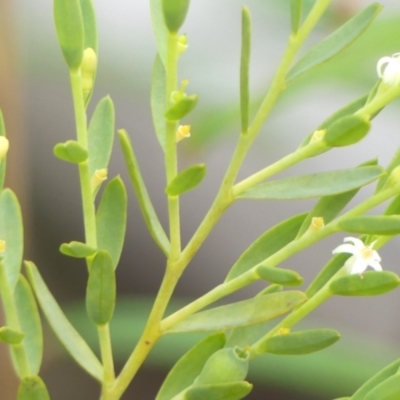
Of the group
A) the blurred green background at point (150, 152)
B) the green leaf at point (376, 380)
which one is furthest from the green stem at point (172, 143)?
the blurred green background at point (150, 152)

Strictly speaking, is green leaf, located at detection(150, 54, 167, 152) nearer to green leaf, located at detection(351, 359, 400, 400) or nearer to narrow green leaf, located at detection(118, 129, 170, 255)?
narrow green leaf, located at detection(118, 129, 170, 255)

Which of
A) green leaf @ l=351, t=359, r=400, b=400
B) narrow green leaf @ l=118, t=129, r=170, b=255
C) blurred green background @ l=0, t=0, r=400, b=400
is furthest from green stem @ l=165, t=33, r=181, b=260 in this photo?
blurred green background @ l=0, t=0, r=400, b=400

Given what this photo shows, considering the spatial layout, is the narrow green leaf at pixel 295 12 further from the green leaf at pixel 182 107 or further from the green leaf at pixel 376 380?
the green leaf at pixel 376 380

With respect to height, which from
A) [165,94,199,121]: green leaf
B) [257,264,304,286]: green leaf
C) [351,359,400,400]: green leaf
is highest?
[165,94,199,121]: green leaf

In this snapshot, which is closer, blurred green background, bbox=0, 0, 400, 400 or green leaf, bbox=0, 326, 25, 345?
green leaf, bbox=0, 326, 25, 345

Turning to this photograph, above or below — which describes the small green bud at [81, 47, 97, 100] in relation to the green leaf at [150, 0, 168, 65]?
below

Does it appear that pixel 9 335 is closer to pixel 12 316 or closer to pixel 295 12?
pixel 12 316

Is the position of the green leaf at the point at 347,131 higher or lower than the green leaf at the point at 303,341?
higher
